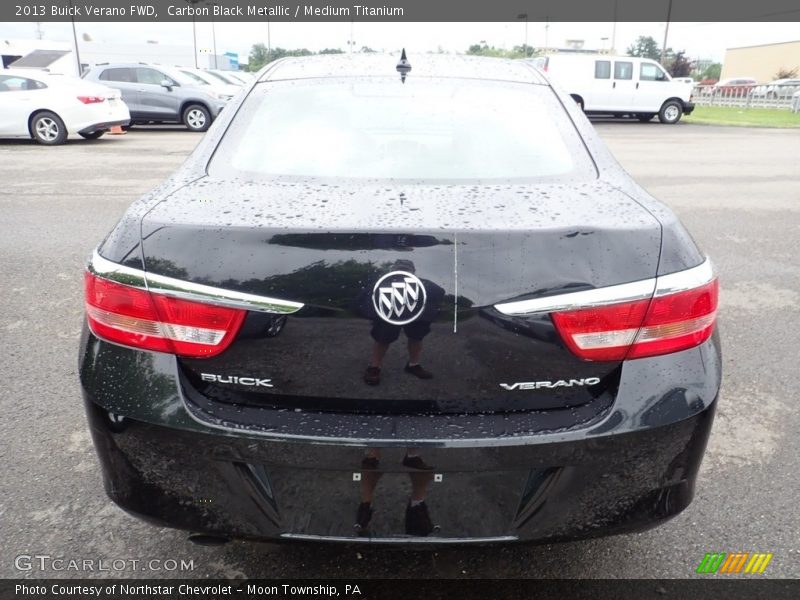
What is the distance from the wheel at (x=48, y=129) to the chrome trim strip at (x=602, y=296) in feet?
45.9

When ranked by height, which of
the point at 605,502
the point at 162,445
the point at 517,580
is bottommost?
the point at 517,580

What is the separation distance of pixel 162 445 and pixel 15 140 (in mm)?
15341

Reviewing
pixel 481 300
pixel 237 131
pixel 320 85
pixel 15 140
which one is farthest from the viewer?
pixel 15 140

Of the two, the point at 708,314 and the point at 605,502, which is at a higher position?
the point at 708,314

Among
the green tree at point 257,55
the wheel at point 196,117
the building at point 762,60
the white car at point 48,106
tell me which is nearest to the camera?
the white car at point 48,106

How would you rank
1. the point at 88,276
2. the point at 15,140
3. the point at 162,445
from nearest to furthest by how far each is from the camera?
the point at 162,445 < the point at 88,276 < the point at 15,140

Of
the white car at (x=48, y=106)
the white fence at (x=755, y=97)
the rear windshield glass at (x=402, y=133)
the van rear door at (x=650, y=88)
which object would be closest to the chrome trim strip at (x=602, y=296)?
the rear windshield glass at (x=402, y=133)

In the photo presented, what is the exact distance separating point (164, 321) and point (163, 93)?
1714 cm

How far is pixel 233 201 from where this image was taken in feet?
5.83

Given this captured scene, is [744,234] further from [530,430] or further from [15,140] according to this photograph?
[15,140]

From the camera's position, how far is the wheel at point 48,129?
42.8 ft

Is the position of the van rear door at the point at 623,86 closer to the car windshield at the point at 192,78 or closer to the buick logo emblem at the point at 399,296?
the car windshield at the point at 192,78

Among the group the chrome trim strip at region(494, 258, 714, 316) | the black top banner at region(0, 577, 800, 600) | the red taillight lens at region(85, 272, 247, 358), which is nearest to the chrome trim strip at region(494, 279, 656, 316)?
the chrome trim strip at region(494, 258, 714, 316)

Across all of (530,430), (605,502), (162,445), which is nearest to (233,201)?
(162,445)
